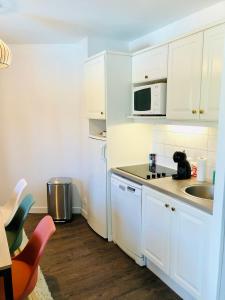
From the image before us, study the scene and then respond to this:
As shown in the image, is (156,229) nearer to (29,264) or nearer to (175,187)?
(175,187)

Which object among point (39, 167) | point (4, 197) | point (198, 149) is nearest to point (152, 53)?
point (198, 149)

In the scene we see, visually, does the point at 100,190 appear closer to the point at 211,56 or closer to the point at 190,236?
the point at 190,236

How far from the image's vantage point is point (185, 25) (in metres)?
2.63

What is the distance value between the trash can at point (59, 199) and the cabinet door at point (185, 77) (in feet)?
6.53

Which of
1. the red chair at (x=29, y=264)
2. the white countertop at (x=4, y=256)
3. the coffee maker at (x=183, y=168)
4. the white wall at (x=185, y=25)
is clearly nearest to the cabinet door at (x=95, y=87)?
the white wall at (x=185, y=25)

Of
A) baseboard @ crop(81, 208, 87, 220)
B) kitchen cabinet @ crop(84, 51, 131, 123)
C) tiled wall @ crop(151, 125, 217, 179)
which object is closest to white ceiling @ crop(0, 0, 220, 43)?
kitchen cabinet @ crop(84, 51, 131, 123)

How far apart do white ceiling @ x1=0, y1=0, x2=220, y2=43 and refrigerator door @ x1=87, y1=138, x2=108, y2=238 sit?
1.36 m

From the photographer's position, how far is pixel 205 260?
1841 mm

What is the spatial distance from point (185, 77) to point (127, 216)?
1.56 m

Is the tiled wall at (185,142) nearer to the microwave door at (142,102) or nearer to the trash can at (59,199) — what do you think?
the microwave door at (142,102)

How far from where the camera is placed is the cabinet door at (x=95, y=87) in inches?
119

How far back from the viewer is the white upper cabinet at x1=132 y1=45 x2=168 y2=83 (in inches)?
99.4

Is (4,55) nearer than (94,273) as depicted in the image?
Yes

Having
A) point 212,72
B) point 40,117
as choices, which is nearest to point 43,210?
point 40,117
